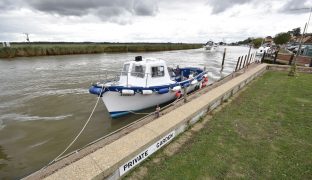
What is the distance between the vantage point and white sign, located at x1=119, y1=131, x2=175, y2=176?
12.5 ft

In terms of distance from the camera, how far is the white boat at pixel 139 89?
8.67 meters

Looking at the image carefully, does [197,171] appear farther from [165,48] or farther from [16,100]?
[165,48]

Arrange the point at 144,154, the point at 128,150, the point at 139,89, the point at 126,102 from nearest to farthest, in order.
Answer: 1. the point at 128,150
2. the point at 144,154
3. the point at 139,89
4. the point at 126,102

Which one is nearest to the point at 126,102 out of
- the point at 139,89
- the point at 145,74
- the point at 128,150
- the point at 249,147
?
the point at 139,89

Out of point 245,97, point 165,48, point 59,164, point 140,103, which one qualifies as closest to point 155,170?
point 59,164

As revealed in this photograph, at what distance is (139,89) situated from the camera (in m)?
8.81

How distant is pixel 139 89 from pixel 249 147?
531 centimetres

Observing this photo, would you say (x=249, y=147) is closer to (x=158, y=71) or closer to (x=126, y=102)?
(x=126, y=102)

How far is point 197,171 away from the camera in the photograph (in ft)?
12.9

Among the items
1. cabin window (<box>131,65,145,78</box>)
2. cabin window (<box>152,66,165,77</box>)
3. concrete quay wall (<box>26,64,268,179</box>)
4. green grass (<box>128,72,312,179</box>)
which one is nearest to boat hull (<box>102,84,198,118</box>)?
cabin window (<box>152,66,165,77</box>)

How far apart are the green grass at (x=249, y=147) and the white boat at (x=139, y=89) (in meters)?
3.43

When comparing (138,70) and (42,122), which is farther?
(138,70)

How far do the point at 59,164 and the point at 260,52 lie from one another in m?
47.8

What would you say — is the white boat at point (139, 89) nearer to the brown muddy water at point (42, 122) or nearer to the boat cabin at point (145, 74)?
the boat cabin at point (145, 74)
